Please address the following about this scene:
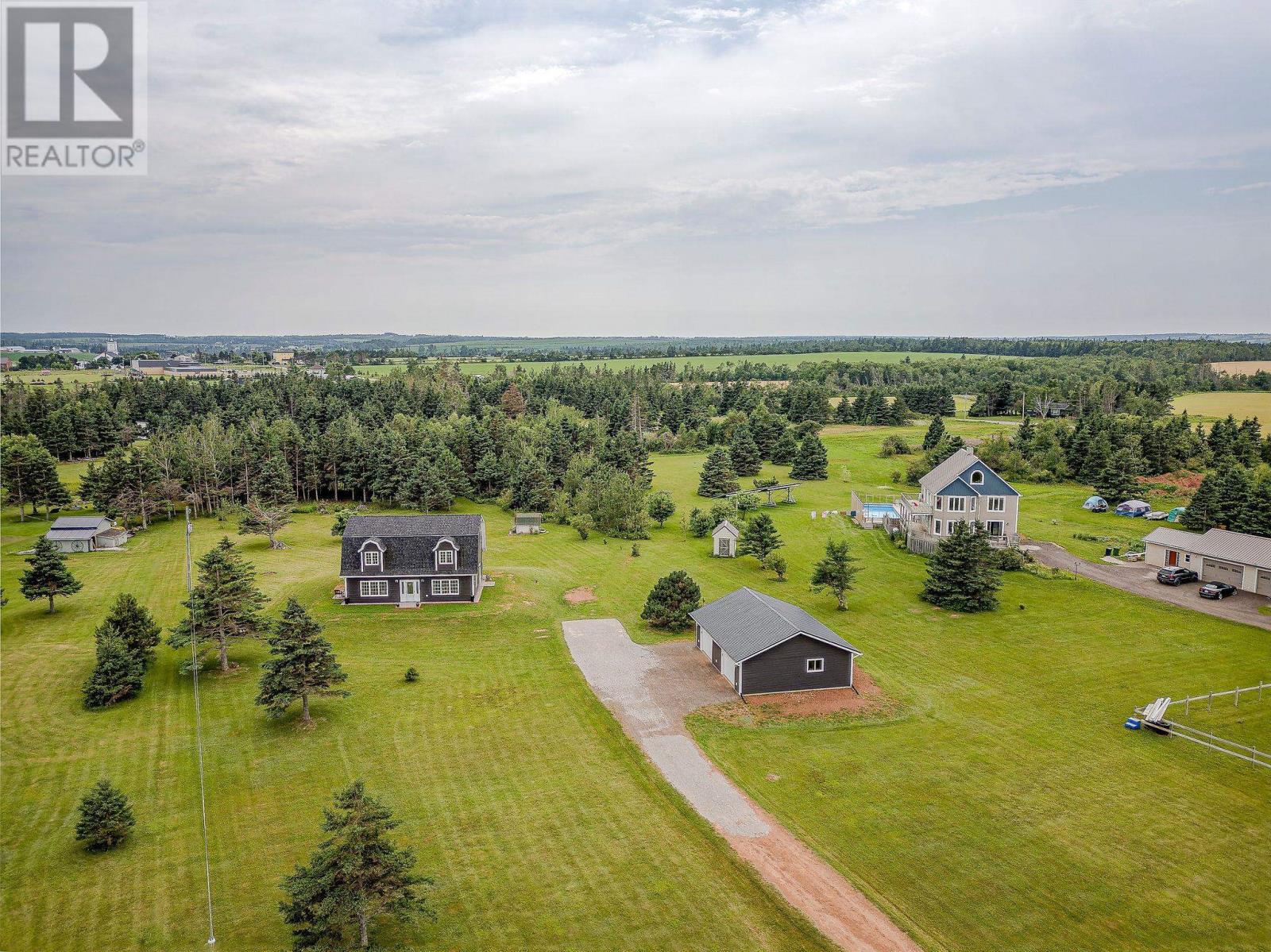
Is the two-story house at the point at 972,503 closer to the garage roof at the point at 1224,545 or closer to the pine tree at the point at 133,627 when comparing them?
the garage roof at the point at 1224,545

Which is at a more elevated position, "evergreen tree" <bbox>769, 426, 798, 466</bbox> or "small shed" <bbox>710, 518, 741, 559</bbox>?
"evergreen tree" <bbox>769, 426, 798, 466</bbox>

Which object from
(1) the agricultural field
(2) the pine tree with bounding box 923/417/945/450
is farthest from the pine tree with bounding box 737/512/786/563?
(1) the agricultural field

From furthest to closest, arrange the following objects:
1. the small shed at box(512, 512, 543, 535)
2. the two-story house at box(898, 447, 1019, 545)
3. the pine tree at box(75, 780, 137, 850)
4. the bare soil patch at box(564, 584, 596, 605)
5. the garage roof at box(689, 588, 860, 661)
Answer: the small shed at box(512, 512, 543, 535) → the two-story house at box(898, 447, 1019, 545) → the bare soil patch at box(564, 584, 596, 605) → the garage roof at box(689, 588, 860, 661) → the pine tree at box(75, 780, 137, 850)

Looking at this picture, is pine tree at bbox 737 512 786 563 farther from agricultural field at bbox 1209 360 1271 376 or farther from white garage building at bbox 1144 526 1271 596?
agricultural field at bbox 1209 360 1271 376

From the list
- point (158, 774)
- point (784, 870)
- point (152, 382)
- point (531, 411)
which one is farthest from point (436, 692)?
point (152, 382)

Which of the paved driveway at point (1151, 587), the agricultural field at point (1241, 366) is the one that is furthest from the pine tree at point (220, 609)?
the agricultural field at point (1241, 366)

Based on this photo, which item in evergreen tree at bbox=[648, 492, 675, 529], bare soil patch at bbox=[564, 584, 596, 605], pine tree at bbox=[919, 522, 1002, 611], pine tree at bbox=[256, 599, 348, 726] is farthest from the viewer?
evergreen tree at bbox=[648, 492, 675, 529]
